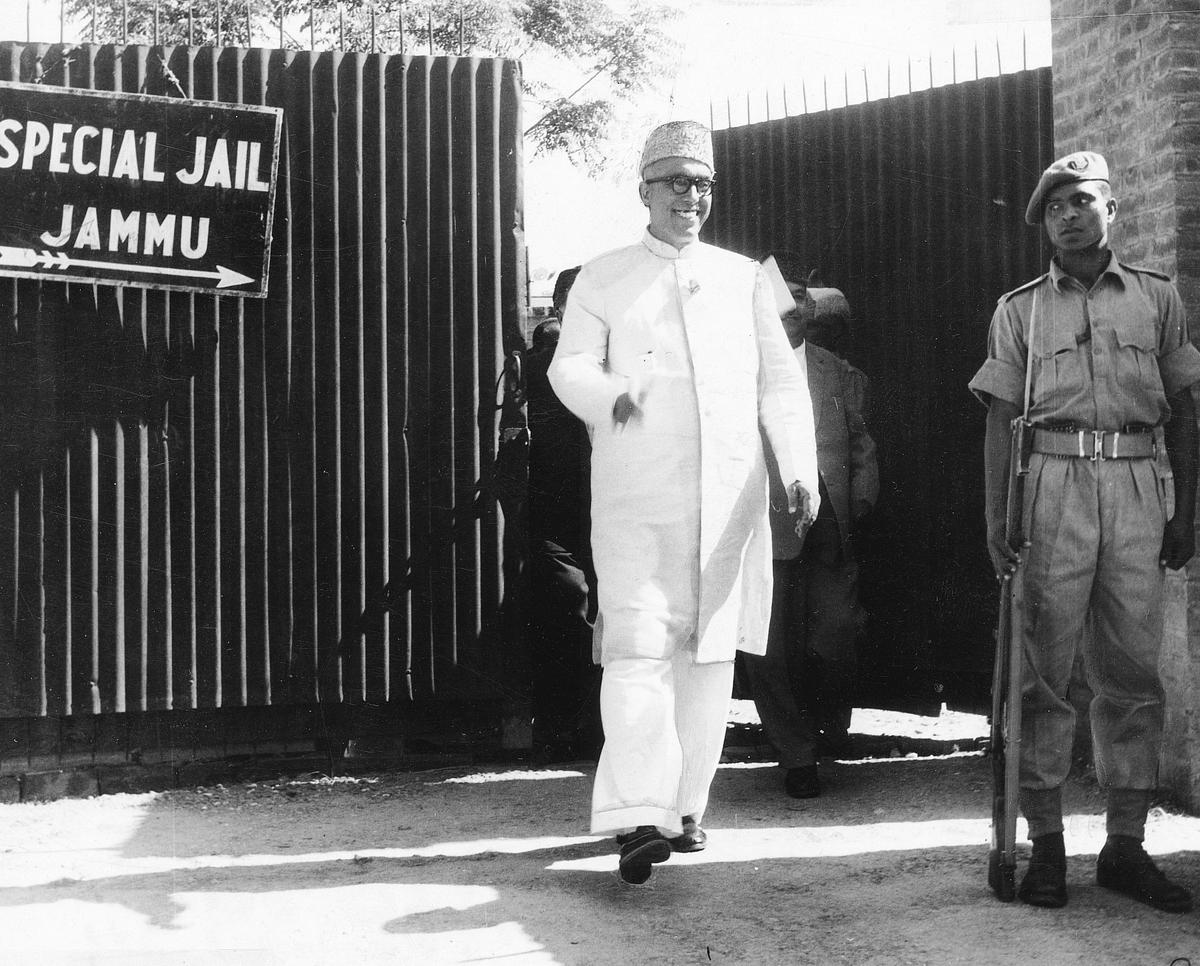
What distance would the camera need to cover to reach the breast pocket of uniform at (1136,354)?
160 inches

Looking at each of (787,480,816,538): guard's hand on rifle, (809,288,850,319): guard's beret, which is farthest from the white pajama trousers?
(809,288,850,319): guard's beret

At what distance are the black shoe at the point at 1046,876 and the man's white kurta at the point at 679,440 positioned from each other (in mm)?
1008

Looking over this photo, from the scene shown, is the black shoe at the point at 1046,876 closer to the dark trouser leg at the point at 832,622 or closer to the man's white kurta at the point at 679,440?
the man's white kurta at the point at 679,440

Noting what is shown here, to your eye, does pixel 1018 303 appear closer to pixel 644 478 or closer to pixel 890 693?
pixel 644 478

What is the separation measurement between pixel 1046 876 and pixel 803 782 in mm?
1639

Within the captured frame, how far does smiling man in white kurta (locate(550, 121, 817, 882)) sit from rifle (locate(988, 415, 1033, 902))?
616mm

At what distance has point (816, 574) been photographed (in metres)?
5.70

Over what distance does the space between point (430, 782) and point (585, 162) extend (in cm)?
1812

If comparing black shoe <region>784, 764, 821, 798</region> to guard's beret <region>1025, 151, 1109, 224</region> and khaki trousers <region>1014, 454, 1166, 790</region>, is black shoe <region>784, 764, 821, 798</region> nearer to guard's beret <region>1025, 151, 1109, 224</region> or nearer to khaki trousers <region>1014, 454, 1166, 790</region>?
khaki trousers <region>1014, 454, 1166, 790</region>

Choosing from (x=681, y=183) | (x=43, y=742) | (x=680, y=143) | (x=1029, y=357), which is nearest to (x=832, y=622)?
(x=1029, y=357)

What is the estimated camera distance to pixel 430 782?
5.87 metres

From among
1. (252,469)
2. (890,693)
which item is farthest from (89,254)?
(890,693)

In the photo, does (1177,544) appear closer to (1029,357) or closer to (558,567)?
(1029,357)

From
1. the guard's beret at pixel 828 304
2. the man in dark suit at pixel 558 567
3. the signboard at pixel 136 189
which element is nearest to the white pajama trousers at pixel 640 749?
the man in dark suit at pixel 558 567
